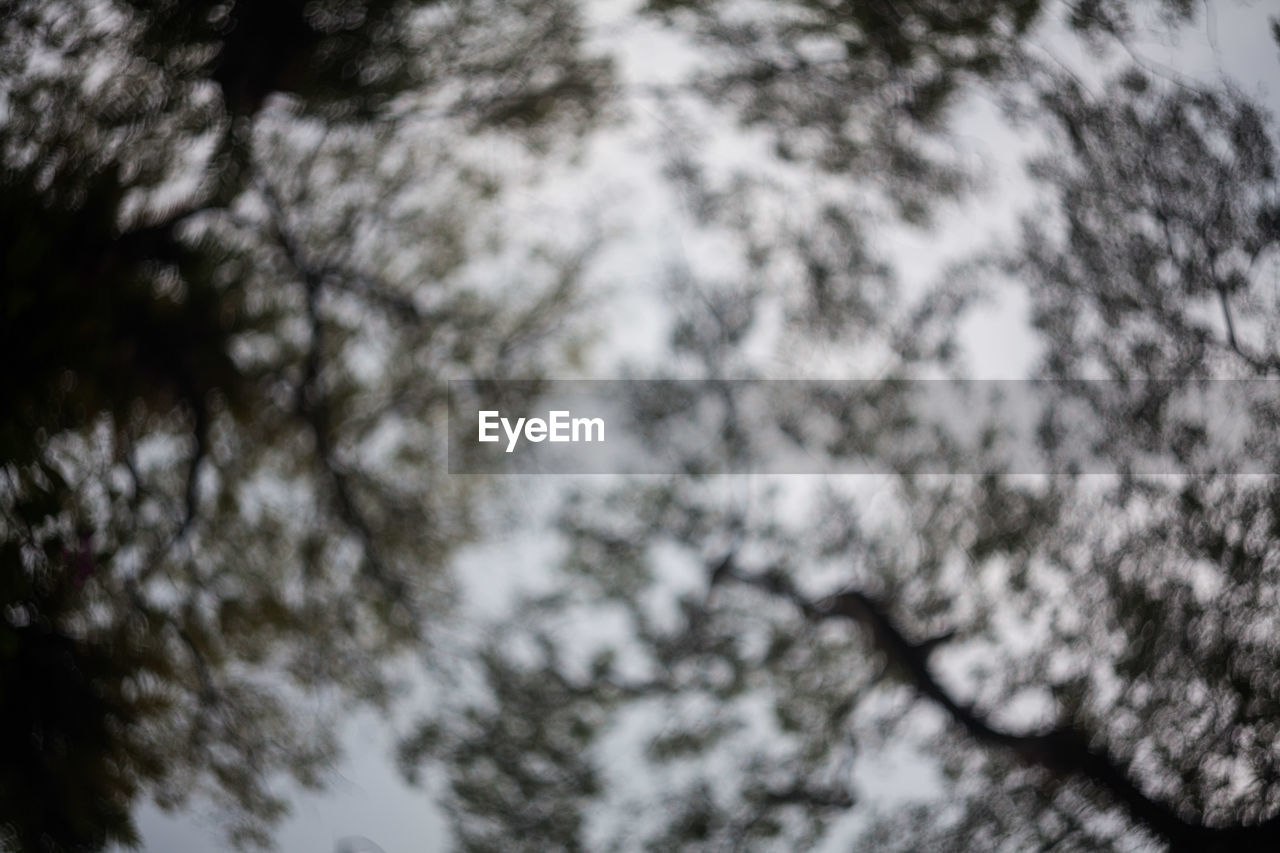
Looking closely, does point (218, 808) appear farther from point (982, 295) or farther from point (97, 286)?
point (982, 295)

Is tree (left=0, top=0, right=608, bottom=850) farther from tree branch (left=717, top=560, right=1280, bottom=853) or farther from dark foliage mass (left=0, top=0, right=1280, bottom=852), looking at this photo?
tree branch (left=717, top=560, right=1280, bottom=853)

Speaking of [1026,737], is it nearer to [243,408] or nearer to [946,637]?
[946,637]

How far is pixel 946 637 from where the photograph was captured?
2109 mm

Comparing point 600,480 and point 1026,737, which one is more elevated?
point 600,480

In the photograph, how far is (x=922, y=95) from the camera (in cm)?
232

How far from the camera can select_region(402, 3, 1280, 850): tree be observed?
2.09 metres

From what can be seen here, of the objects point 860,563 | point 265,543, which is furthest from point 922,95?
point 265,543

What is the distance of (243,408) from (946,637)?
1.96 metres

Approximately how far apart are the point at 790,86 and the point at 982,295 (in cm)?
79

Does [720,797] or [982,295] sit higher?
[982,295]

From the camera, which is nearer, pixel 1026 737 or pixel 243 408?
pixel 1026 737

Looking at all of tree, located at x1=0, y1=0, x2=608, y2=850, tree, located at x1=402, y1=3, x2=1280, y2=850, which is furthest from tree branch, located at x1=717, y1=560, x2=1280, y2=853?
tree, located at x1=0, y1=0, x2=608, y2=850

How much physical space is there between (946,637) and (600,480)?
98 cm

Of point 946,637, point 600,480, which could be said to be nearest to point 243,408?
point 600,480
